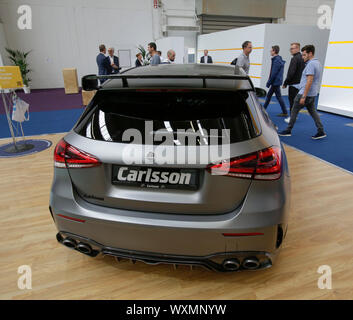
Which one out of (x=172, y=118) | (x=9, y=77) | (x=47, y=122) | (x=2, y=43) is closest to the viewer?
(x=172, y=118)

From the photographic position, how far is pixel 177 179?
4.17 ft

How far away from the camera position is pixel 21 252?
6.56ft

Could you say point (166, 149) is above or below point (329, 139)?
above

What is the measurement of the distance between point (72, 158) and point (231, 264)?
100cm

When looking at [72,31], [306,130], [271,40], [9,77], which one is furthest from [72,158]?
[72,31]

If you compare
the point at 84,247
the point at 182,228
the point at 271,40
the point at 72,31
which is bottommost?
the point at 84,247

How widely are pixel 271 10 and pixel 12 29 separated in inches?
539

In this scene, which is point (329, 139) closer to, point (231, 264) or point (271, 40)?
point (231, 264)

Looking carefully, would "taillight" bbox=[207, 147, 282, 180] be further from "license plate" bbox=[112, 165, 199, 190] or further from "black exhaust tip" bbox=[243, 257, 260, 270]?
"black exhaust tip" bbox=[243, 257, 260, 270]

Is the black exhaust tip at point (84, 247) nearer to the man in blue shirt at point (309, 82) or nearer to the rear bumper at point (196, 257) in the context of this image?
the rear bumper at point (196, 257)

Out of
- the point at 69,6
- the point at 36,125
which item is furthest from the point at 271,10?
the point at 36,125

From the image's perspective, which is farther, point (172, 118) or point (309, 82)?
point (309, 82)

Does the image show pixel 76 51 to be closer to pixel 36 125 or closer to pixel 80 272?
pixel 36 125

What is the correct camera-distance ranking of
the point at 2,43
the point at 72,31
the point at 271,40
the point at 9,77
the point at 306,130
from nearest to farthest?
1. the point at 9,77
2. the point at 306,130
3. the point at 271,40
4. the point at 2,43
5. the point at 72,31
